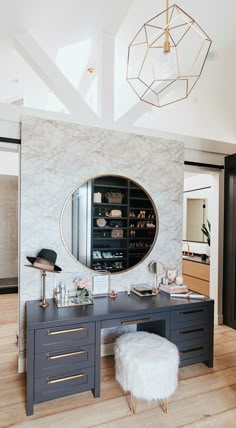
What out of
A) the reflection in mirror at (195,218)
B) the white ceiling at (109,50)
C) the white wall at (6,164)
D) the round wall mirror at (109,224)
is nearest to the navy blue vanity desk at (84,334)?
the round wall mirror at (109,224)

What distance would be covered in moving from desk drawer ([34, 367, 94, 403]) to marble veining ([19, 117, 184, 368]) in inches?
22.7

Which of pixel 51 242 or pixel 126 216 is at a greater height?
pixel 126 216

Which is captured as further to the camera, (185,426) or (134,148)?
(134,148)

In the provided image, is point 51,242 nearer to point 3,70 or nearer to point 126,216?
point 126,216

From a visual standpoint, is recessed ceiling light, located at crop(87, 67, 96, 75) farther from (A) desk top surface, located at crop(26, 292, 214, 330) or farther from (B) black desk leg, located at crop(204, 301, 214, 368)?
(B) black desk leg, located at crop(204, 301, 214, 368)

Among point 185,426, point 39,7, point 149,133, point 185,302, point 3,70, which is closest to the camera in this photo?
point 185,426

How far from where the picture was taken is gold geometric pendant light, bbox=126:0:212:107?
1.38 m

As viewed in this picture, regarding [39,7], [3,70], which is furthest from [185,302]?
Result: [3,70]

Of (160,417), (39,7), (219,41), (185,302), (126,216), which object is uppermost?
(219,41)

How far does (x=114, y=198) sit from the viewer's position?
266 centimetres

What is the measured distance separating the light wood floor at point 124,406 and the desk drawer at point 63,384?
118 millimetres

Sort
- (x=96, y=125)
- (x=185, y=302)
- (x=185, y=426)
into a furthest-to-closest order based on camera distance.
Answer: (x=96, y=125) < (x=185, y=302) < (x=185, y=426)

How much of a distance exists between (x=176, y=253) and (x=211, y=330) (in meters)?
0.84

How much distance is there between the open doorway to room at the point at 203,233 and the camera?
3.46 m
